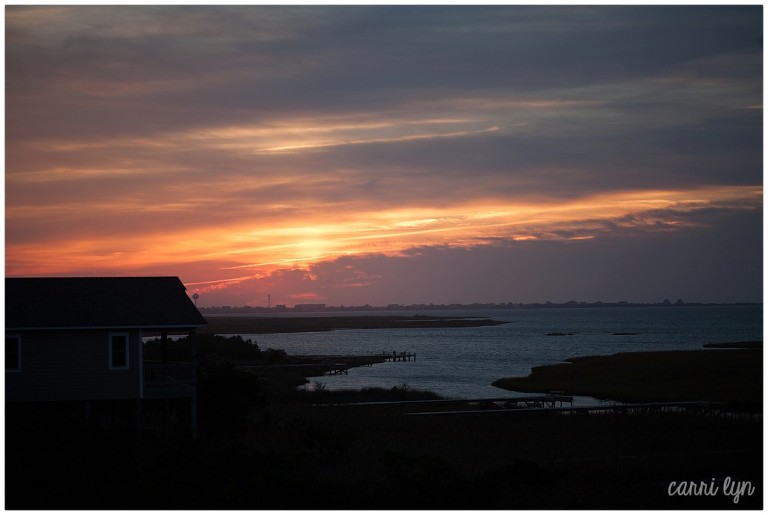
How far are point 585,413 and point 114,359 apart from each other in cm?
2562

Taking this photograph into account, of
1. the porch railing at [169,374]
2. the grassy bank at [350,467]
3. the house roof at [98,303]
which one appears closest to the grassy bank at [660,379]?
the grassy bank at [350,467]

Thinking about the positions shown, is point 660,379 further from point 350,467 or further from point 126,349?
point 126,349

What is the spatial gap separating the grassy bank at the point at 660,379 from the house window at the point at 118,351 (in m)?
35.8

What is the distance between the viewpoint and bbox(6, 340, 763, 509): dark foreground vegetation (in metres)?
23.7

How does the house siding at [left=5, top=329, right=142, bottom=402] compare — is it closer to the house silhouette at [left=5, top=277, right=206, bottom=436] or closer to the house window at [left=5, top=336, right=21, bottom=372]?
the house silhouette at [left=5, top=277, right=206, bottom=436]

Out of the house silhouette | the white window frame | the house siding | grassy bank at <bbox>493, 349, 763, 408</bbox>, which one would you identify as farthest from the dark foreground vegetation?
grassy bank at <bbox>493, 349, 763, 408</bbox>

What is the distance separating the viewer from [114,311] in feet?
107

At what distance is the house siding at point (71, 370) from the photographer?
30.8 m

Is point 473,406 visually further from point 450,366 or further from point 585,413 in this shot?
point 450,366

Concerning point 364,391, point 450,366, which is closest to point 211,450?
point 364,391

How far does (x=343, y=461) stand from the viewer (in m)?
29.9

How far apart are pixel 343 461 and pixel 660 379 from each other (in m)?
42.7

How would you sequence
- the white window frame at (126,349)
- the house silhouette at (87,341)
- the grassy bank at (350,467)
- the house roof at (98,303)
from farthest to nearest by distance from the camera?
the white window frame at (126,349) → the house roof at (98,303) → the house silhouette at (87,341) → the grassy bank at (350,467)

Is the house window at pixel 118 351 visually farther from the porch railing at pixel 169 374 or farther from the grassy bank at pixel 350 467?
the grassy bank at pixel 350 467
